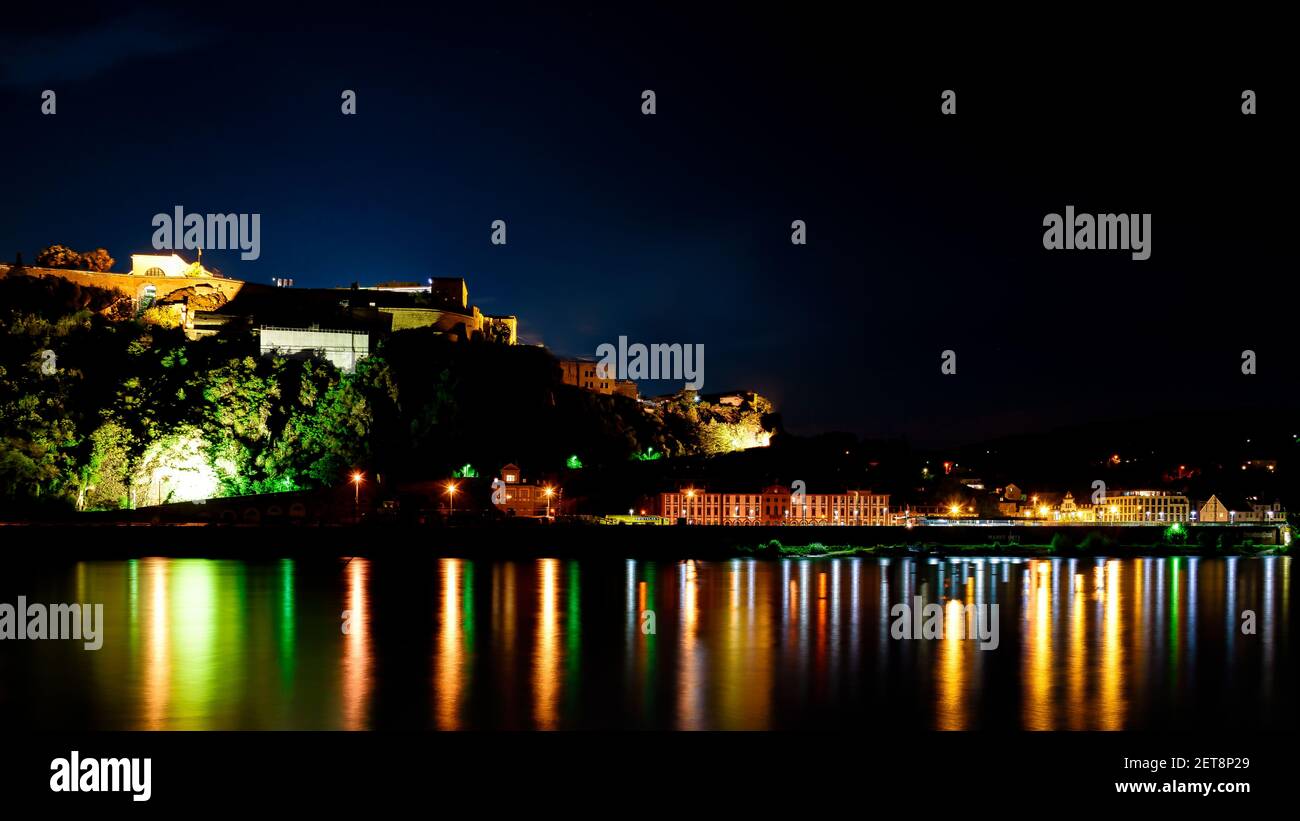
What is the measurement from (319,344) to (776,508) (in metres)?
26.9

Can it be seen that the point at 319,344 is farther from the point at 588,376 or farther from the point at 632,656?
the point at 632,656

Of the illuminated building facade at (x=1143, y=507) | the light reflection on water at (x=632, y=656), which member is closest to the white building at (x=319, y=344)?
the light reflection on water at (x=632, y=656)

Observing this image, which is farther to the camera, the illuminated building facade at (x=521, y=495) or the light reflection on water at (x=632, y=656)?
the illuminated building facade at (x=521, y=495)

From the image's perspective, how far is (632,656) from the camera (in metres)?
18.3

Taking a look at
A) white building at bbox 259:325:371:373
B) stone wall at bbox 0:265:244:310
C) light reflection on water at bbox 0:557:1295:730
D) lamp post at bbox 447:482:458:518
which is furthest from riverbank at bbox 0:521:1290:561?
stone wall at bbox 0:265:244:310

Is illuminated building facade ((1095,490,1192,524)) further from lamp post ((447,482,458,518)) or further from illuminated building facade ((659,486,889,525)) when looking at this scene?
lamp post ((447,482,458,518))

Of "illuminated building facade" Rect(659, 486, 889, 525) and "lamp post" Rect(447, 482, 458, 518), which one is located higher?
"lamp post" Rect(447, 482, 458, 518)

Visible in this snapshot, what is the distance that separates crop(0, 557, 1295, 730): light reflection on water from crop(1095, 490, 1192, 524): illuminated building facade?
3874 centimetres

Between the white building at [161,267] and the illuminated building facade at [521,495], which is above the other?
the white building at [161,267]

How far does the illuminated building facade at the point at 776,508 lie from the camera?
2221 inches

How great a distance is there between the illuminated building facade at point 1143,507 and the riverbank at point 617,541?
1063 centimetres

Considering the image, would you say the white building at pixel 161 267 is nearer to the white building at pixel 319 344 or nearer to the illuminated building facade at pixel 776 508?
the white building at pixel 319 344

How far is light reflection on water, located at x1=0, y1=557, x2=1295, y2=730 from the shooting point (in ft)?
45.0
